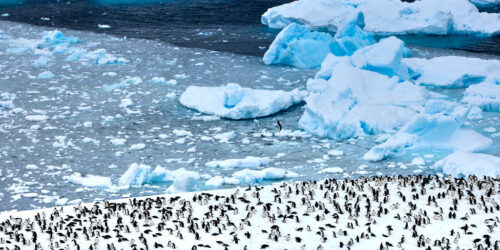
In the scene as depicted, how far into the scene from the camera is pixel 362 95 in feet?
42.9

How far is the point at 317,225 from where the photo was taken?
7047mm

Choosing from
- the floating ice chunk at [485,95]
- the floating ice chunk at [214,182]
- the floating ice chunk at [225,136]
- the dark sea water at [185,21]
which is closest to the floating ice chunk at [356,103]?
the floating ice chunk at [485,95]

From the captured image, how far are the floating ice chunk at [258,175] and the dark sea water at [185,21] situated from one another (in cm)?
915

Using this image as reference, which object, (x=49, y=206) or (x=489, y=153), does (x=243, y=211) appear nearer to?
(x=49, y=206)

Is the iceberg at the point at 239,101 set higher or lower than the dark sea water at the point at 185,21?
higher

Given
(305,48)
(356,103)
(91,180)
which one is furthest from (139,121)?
(305,48)

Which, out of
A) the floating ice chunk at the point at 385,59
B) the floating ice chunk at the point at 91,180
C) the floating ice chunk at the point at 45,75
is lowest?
the floating ice chunk at the point at 45,75

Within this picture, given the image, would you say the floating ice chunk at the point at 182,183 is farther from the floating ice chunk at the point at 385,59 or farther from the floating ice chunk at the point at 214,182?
the floating ice chunk at the point at 385,59

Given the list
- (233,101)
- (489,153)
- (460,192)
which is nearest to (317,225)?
(460,192)

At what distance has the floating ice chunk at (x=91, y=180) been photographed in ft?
31.4

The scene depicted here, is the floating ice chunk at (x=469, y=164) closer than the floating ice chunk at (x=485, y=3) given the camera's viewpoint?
Yes

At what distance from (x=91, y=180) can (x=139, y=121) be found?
9.74ft

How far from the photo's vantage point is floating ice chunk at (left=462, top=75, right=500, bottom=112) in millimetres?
12781

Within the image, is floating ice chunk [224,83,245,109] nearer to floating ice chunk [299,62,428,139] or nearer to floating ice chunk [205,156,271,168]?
floating ice chunk [299,62,428,139]
